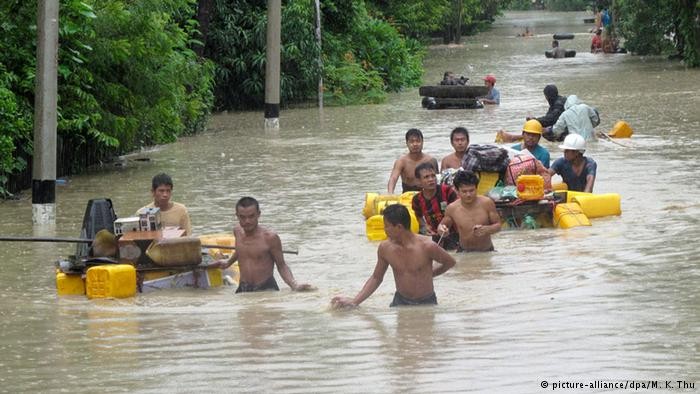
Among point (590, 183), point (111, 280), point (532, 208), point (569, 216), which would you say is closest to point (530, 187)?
point (532, 208)

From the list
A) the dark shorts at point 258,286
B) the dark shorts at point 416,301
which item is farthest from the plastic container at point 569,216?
the dark shorts at point 416,301

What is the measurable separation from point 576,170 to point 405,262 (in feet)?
21.0

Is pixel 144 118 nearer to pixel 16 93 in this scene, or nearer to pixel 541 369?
pixel 16 93

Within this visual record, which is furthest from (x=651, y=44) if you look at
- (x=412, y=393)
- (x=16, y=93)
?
(x=412, y=393)

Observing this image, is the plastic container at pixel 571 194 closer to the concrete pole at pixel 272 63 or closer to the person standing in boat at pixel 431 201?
the person standing in boat at pixel 431 201

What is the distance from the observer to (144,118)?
22891 millimetres

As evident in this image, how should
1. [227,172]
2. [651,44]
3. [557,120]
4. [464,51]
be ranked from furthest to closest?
1. [464,51]
2. [651,44]
3. [557,120]
4. [227,172]

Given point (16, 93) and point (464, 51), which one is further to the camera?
point (464, 51)

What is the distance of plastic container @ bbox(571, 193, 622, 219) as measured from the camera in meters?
16.2

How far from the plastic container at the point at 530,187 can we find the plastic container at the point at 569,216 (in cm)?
28

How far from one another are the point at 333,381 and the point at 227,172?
13961 mm

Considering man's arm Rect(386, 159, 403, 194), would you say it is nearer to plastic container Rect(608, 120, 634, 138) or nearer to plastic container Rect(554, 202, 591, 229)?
plastic container Rect(554, 202, 591, 229)

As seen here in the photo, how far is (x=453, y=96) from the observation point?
113 ft

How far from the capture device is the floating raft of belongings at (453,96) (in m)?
34.3
